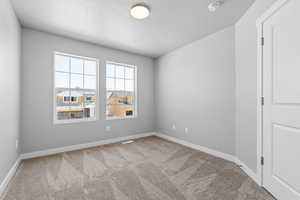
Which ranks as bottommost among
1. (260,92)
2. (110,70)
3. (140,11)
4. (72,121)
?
(72,121)

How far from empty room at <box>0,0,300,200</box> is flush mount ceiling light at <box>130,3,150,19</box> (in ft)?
0.06

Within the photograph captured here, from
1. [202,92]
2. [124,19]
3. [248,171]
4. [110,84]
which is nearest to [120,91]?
[110,84]

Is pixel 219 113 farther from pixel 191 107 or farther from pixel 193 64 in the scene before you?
pixel 193 64

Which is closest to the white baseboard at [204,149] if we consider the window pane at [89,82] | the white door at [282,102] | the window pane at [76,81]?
the white door at [282,102]

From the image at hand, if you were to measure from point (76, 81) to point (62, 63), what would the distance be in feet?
1.68

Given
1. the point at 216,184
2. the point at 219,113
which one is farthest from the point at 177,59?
the point at 216,184

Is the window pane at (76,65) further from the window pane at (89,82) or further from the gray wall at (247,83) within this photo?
the gray wall at (247,83)

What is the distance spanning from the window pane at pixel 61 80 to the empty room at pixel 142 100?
22 millimetres

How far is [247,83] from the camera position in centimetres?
217

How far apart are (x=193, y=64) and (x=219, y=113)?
1394 mm

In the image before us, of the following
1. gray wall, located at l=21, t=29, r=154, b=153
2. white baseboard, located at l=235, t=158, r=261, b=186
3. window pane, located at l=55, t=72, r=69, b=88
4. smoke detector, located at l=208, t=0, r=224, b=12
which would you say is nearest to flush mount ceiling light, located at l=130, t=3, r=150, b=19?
smoke detector, located at l=208, t=0, r=224, b=12

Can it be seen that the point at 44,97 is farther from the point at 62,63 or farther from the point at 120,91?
the point at 120,91

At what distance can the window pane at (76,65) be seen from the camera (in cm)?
331

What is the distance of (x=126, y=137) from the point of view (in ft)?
13.3
